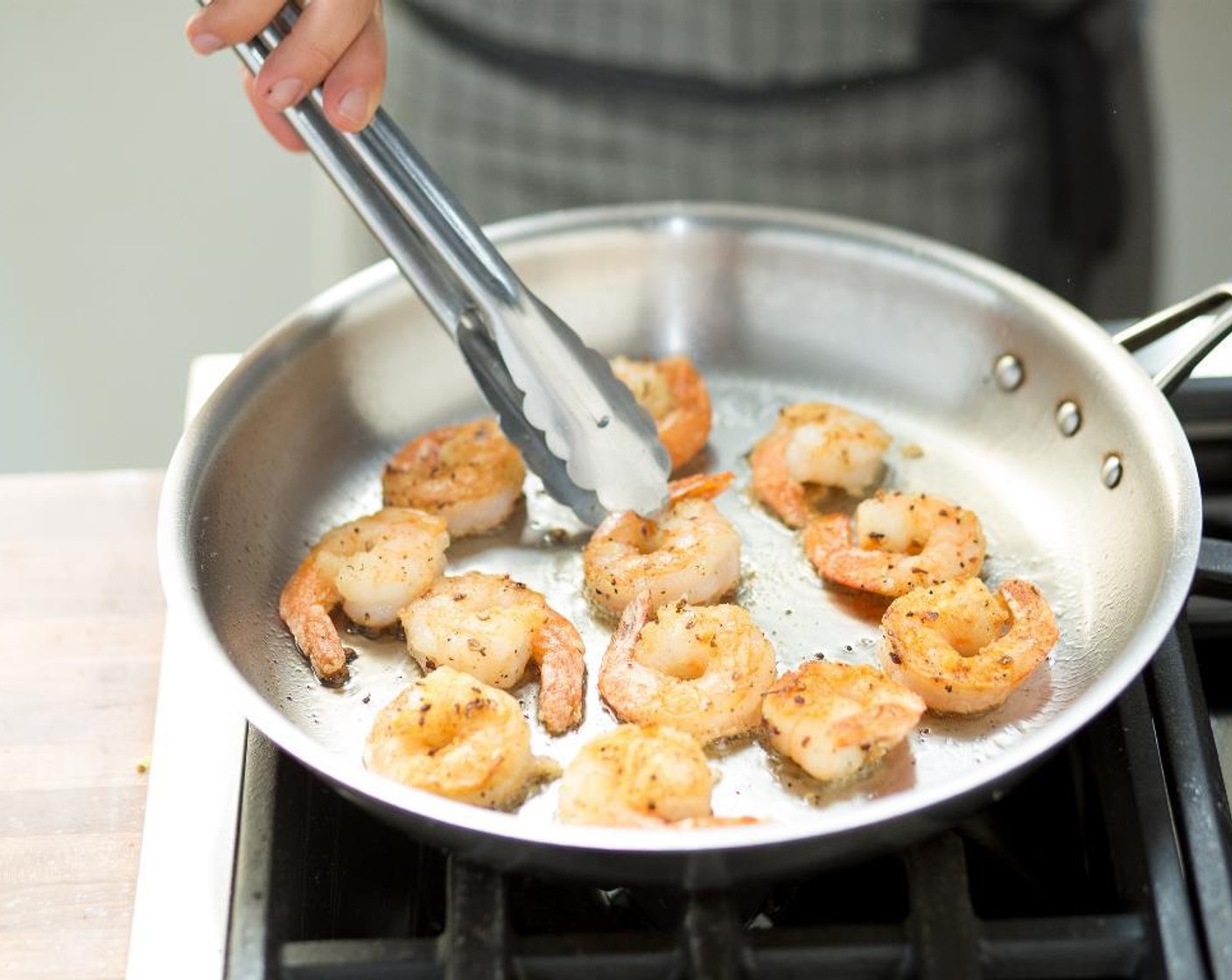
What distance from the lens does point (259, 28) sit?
4.55 feet

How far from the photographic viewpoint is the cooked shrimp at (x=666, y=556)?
151 centimetres

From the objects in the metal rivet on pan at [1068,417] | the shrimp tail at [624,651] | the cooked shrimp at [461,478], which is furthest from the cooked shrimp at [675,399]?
the metal rivet on pan at [1068,417]

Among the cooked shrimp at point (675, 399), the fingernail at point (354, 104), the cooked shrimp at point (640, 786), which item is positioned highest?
the fingernail at point (354, 104)

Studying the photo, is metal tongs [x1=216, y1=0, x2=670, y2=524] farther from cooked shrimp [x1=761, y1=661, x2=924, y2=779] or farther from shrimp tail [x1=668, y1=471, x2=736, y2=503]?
cooked shrimp [x1=761, y1=661, x2=924, y2=779]

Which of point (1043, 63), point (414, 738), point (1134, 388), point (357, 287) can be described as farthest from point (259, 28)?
point (1043, 63)

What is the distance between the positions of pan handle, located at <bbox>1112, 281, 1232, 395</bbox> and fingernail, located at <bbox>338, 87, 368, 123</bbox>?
0.87 meters

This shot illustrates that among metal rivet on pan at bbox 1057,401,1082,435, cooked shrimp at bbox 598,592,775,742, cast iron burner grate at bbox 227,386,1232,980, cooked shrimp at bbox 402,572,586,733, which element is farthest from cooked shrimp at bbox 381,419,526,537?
metal rivet on pan at bbox 1057,401,1082,435

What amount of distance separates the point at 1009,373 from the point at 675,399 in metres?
0.40

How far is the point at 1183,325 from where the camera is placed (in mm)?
1699

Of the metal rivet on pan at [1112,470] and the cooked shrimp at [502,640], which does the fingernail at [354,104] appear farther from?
the metal rivet on pan at [1112,470]

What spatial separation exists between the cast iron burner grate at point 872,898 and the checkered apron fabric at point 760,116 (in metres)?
0.94

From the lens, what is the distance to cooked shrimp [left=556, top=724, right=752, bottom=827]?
119 cm

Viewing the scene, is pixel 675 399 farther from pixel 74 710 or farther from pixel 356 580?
pixel 74 710

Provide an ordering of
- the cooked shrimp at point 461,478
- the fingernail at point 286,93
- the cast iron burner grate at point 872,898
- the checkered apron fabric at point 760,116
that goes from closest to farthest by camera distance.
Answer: the cast iron burner grate at point 872,898, the fingernail at point 286,93, the cooked shrimp at point 461,478, the checkered apron fabric at point 760,116
